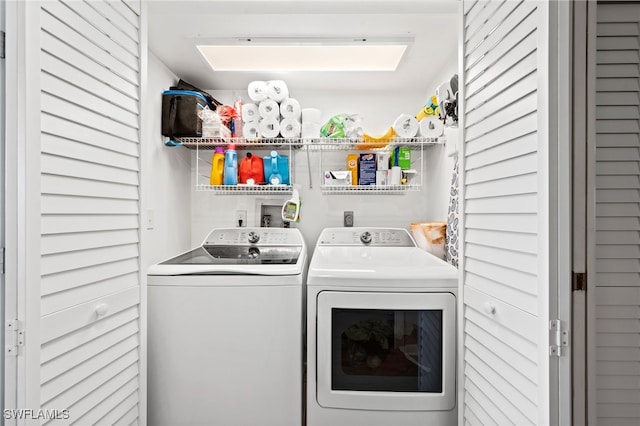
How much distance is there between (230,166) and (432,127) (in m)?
1.42

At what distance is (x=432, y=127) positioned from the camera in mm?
2318

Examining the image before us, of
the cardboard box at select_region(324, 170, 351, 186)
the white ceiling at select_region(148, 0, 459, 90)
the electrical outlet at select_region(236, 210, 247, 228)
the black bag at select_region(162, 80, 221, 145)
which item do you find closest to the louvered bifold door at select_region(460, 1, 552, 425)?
the white ceiling at select_region(148, 0, 459, 90)

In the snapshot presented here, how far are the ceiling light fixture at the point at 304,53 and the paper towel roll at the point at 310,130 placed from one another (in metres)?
0.38

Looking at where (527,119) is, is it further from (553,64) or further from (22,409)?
(22,409)

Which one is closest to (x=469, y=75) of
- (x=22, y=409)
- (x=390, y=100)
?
(x=390, y=100)

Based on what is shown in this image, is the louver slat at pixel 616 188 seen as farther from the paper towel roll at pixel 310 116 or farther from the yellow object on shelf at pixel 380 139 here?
the paper towel roll at pixel 310 116

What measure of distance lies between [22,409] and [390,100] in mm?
2717

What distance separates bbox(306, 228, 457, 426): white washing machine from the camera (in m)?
1.63

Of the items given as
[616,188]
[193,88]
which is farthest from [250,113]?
[616,188]

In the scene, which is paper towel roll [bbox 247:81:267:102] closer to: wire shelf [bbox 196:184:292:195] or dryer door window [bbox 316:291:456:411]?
wire shelf [bbox 196:184:292:195]

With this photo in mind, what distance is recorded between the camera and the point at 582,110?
3.10 ft

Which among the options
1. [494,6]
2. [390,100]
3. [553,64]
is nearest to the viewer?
[553,64]

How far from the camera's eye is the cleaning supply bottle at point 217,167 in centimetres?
256

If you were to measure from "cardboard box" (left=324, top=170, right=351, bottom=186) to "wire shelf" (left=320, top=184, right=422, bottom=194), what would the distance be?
0.04 meters
